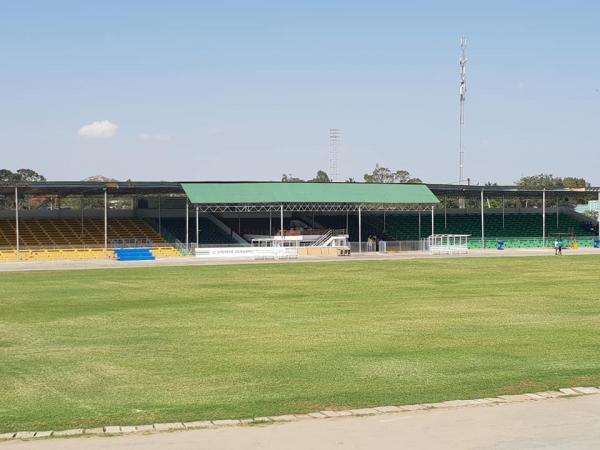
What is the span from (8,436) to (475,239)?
74820 mm

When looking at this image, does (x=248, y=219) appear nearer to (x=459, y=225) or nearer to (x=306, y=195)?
(x=306, y=195)

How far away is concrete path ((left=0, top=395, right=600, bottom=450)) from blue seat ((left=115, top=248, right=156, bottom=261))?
5577 cm

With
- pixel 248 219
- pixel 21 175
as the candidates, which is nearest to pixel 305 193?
pixel 248 219

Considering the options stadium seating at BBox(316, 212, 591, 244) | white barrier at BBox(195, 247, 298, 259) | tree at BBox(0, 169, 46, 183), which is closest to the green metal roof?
white barrier at BBox(195, 247, 298, 259)

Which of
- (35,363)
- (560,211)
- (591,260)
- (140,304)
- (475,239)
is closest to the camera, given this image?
(35,363)

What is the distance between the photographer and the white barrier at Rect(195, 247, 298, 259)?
2594 inches

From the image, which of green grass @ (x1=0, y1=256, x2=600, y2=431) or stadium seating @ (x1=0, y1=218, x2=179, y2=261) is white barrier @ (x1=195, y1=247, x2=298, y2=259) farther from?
green grass @ (x1=0, y1=256, x2=600, y2=431)

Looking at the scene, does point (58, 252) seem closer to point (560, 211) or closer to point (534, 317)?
point (534, 317)

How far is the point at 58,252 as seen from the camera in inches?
2719

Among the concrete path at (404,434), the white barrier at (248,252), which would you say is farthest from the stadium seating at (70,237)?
the concrete path at (404,434)

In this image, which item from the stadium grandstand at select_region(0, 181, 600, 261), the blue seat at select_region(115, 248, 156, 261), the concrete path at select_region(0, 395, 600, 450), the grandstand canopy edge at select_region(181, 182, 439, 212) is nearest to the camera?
the concrete path at select_region(0, 395, 600, 450)

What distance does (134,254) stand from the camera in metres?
67.6

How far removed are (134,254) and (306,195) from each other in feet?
50.0

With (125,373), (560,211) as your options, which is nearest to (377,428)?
(125,373)
